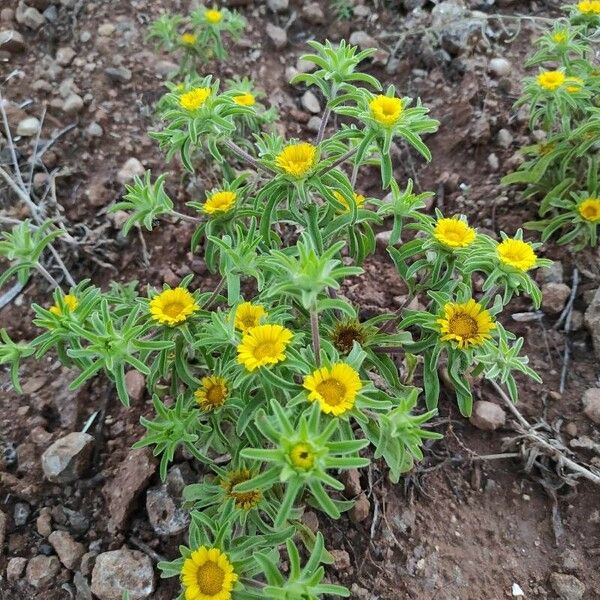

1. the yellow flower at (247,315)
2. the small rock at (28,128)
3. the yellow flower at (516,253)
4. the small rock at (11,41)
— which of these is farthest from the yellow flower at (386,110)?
the small rock at (11,41)

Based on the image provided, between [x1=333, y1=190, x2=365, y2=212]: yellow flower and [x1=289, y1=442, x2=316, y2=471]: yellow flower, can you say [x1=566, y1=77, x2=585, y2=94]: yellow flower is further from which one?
[x1=289, y1=442, x2=316, y2=471]: yellow flower

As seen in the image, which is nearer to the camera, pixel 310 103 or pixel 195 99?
pixel 195 99

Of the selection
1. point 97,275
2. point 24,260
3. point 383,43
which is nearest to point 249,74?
point 383,43

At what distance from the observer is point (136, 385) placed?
3.17 meters

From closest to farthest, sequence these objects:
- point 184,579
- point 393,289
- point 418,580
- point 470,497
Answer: point 184,579 < point 418,580 < point 470,497 < point 393,289

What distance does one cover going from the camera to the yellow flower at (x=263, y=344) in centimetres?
216

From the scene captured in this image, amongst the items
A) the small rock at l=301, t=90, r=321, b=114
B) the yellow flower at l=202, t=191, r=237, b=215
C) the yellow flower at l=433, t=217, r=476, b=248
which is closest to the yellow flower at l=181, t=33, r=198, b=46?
the small rock at l=301, t=90, r=321, b=114

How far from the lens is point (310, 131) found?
4328 mm

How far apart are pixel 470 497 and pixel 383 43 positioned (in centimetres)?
334

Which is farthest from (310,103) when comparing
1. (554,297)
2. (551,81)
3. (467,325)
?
(467,325)

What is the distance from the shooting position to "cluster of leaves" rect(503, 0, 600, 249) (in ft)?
10.5

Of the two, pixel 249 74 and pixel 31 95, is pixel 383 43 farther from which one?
pixel 31 95

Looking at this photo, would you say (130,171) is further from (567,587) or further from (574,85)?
(567,587)

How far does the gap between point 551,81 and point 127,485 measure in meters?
2.92
